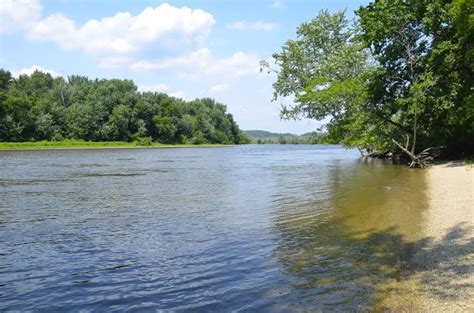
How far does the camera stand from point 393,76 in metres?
36.6

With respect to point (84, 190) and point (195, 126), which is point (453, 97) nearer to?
point (84, 190)

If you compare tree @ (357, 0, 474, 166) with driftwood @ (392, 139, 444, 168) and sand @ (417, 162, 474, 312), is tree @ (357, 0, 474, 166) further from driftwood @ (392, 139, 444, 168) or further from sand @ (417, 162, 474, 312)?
sand @ (417, 162, 474, 312)

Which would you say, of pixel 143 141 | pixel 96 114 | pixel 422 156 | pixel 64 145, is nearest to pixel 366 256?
pixel 422 156

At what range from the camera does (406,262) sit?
9.64 m

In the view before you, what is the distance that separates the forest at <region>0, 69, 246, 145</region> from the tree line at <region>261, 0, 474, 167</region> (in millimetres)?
68997

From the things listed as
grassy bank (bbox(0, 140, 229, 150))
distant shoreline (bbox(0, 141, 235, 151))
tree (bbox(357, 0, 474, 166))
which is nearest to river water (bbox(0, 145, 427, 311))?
tree (bbox(357, 0, 474, 166))

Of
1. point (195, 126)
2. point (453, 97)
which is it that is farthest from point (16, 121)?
point (453, 97)

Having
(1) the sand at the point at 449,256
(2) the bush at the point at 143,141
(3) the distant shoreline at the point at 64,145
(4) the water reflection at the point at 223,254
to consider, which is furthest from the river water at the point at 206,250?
(2) the bush at the point at 143,141

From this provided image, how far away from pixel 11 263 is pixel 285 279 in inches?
267

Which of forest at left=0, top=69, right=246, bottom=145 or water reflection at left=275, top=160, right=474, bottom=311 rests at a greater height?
forest at left=0, top=69, right=246, bottom=145

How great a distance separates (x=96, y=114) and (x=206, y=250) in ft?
348

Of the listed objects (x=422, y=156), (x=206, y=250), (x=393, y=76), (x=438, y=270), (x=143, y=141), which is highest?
(x=393, y=76)

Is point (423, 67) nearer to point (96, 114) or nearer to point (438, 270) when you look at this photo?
point (438, 270)

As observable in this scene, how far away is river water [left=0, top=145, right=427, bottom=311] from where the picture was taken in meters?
7.93
